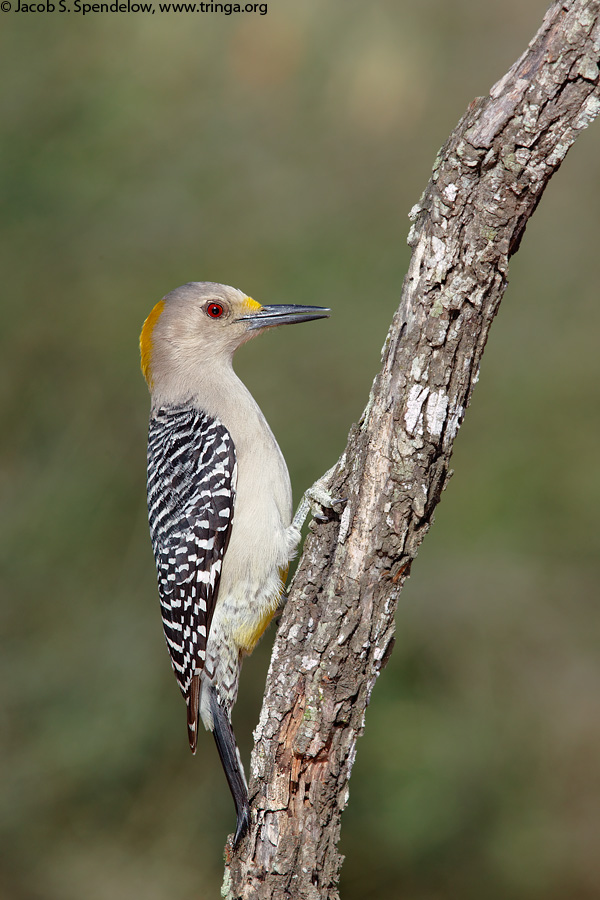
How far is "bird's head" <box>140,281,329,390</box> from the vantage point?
4543 mm

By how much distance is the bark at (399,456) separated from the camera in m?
2.46

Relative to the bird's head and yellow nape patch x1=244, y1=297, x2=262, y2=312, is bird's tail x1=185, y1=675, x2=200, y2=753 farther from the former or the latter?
yellow nape patch x1=244, y1=297, x2=262, y2=312

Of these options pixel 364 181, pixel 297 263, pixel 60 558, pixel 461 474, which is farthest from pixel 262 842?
pixel 364 181

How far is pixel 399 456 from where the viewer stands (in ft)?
9.51

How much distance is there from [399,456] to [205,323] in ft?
6.61

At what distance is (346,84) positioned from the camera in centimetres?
930

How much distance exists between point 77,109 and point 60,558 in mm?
4952

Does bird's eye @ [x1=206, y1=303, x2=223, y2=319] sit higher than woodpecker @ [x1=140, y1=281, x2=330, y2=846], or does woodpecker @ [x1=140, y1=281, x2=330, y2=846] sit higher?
bird's eye @ [x1=206, y1=303, x2=223, y2=319]

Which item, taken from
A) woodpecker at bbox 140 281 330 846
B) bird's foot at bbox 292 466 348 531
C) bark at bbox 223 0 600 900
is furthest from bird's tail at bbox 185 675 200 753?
bird's foot at bbox 292 466 348 531

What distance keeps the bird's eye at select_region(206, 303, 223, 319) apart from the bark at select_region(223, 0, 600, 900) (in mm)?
1723

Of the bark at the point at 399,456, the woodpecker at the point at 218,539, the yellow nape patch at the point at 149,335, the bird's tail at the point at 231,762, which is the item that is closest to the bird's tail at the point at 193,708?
the woodpecker at the point at 218,539

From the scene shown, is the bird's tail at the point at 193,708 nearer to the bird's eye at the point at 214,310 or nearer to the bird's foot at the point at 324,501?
the bird's foot at the point at 324,501

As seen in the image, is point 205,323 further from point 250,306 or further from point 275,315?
point 275,315

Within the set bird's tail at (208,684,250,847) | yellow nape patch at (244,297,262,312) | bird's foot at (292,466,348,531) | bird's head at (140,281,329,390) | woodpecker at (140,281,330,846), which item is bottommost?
bird's tail at (208,684,250,847)
